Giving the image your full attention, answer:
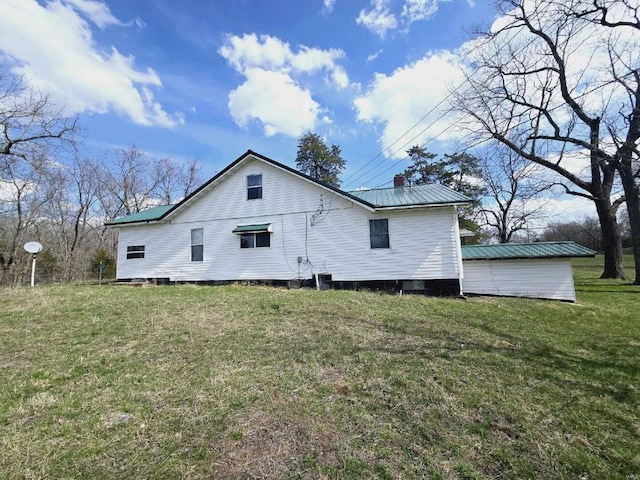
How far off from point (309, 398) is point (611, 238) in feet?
70.1

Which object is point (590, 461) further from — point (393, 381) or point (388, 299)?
point (388, 299)

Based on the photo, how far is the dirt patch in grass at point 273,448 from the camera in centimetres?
273

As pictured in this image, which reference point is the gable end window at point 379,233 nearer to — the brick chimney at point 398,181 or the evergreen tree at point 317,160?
the brick chimney at point 398,181

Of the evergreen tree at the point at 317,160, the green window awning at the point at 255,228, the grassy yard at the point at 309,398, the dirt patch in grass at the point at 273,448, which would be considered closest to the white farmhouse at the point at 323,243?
the green window awning at the point at 255,228

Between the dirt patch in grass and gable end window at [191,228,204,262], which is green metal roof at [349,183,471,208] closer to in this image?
gable end window at [191,228,204,262]

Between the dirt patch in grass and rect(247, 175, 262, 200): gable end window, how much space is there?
457 inches

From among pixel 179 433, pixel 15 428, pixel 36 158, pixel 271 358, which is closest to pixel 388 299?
pixel 271 358

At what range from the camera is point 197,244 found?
49.1ft

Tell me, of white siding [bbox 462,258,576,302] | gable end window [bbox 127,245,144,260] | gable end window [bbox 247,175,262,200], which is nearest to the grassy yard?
white siding [bbox 462,258,576,302]

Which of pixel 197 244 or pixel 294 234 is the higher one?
pixel 294 234

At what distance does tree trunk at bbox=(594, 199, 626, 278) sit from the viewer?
58.4 feet

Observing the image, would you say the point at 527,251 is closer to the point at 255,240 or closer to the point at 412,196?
the point at 412,196

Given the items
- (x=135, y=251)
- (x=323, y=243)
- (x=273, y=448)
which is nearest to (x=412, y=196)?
(x=323, y=243)

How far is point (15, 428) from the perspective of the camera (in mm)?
3268
